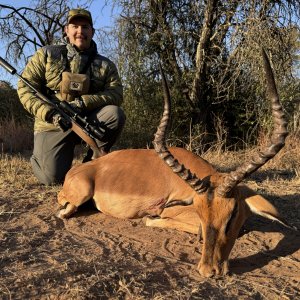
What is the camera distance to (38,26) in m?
19.1

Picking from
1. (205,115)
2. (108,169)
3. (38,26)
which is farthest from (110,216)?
(38,26)

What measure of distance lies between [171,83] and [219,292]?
8946 millimetres

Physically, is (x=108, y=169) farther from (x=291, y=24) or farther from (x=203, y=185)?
(x=291, y=24)

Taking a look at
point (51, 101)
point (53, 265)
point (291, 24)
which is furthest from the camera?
point (291, 24)

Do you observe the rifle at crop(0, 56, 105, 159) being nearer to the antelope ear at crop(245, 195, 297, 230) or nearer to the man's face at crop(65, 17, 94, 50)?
the man's face at crop(65, 17, 94, 50)

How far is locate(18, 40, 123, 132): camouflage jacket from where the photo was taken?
21.4 feet

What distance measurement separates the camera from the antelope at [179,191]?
138 inches

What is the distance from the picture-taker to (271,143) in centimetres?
350

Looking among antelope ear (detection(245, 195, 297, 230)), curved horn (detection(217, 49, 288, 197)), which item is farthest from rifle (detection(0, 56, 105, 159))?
curved horn (detection(217, 49, 288, 197))

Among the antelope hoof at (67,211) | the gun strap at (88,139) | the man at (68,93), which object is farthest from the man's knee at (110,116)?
the antelope hoof at (67,211)

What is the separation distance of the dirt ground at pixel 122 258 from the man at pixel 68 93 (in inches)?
46.7

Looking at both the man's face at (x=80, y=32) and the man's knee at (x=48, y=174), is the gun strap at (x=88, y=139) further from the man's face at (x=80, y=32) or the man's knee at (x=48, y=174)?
the man's face at (x=80, y=32)

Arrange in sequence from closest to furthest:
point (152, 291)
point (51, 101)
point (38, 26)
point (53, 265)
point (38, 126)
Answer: point (152, 291) < point (53, 265) < point (51, 101) < point (38, 126) < point (38, 26)

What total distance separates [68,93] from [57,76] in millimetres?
333
